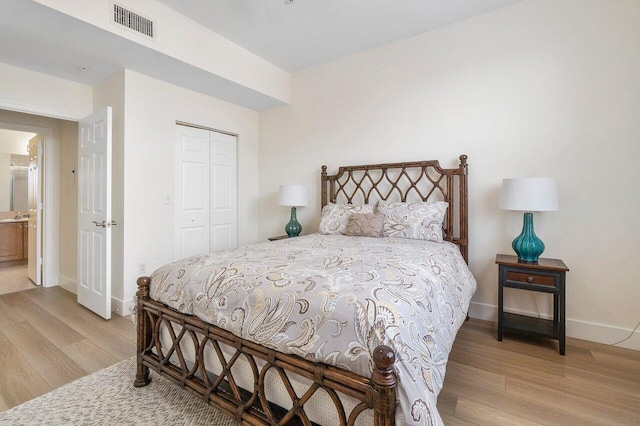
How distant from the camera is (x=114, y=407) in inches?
65.3

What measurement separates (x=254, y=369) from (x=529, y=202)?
2325 mm

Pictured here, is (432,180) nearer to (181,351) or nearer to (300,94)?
(300,94)

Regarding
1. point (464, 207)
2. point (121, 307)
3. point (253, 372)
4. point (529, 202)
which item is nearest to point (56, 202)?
point (121, 307)

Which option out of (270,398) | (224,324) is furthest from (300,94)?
(270,398)

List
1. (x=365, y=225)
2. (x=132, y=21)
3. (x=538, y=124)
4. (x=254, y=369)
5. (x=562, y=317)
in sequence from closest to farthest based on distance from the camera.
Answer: (x=254, y=369), (x=562, y=317), (x=132, y=21), (x=538, y=124), (x=365, y=225)

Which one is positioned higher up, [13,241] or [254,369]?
[13,241]

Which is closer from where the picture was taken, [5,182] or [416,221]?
[416,221]

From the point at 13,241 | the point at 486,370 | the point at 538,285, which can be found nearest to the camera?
the point at 486,370

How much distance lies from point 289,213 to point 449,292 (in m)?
2.89

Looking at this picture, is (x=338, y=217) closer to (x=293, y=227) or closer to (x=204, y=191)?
(x=293, y=227)

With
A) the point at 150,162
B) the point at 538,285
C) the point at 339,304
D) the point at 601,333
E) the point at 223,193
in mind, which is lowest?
the point at 601,333

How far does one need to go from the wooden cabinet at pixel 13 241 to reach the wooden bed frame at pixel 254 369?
581 cm

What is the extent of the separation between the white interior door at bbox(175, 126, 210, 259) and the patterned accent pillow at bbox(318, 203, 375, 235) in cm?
172

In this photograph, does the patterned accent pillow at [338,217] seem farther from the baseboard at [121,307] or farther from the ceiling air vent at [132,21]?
the ceiling air vent at [132,21]
